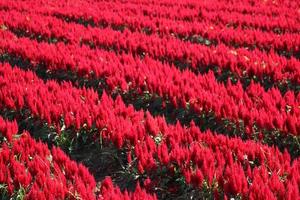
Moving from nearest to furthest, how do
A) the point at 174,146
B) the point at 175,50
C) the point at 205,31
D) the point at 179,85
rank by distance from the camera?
the point at 174,146 → the point at 179,85 → the point at 175,50 → the point at 205,31

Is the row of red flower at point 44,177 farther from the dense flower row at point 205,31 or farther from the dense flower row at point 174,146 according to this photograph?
the dense flower row at point 205,31

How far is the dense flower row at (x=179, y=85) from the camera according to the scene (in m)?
4.64

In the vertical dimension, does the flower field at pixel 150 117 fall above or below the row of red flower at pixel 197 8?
below

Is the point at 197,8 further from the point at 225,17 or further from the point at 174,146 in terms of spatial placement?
the point at 174,146

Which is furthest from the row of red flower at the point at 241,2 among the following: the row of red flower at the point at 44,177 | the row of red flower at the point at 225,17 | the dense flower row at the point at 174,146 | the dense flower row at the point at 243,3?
the row of red flower at the point at 44,177

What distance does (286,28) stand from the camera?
9.55 metres

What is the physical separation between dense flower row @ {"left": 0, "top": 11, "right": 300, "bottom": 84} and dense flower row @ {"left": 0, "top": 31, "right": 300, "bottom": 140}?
2.59ft

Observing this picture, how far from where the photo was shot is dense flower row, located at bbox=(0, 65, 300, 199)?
3.24 m

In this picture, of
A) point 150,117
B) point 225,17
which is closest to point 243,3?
point 225,17

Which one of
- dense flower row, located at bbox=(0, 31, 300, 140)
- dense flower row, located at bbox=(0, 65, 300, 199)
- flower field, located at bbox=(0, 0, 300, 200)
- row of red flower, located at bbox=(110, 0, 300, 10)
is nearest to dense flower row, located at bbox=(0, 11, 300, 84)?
flower field, located at bbox=(0, 0, 300, 200)

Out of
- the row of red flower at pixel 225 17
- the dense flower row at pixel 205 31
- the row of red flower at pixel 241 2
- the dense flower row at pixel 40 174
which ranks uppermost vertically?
the row of red flower at pixel 241 2

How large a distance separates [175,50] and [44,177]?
456cm

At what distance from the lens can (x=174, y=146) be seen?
3.95 metres

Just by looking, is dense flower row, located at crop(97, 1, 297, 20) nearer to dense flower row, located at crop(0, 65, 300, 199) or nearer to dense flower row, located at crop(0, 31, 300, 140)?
dense flower row, located at crop(0, 31, 300, 140)
